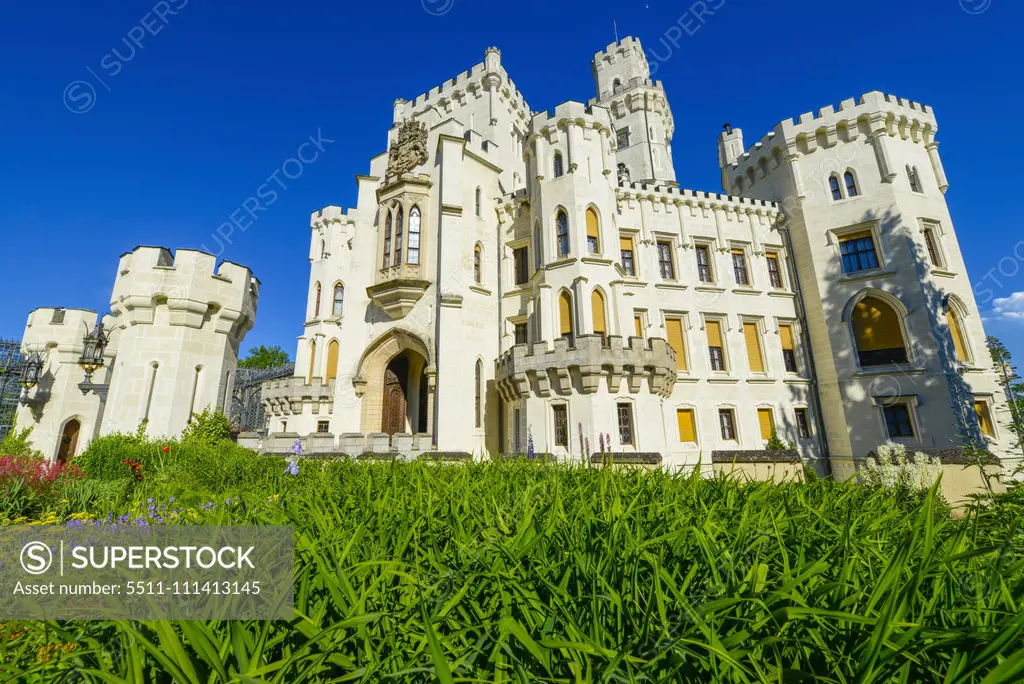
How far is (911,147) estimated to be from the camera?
17672mm

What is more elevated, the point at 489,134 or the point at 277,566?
the point at 489,134

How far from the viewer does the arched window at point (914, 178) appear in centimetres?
1734

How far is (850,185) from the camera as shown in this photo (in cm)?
1773

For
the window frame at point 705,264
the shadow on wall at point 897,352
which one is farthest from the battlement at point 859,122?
the window frame at point 705,264

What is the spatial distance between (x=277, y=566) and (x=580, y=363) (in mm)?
11767

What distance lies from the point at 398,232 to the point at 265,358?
34.6 meters

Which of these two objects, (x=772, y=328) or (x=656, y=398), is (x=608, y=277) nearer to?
(x=656, y=398)

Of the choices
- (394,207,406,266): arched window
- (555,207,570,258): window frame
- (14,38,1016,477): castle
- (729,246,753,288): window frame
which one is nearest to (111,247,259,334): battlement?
(14,38,1016,477): castle

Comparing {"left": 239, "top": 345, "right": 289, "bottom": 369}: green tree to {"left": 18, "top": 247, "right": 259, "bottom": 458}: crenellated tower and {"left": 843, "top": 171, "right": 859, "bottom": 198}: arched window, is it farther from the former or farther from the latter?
{"left": 843, "top": 171, "right": 859, "bottom": 198}: arched window

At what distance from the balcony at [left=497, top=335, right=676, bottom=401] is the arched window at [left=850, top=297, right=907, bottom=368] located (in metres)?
9.08

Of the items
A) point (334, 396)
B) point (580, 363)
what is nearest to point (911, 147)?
point (580, 363)

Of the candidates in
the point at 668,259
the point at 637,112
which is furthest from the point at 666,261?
the point at 637,112

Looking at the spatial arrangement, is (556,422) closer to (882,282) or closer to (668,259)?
(668,259)

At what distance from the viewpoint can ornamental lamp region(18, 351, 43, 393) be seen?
15.5 m
